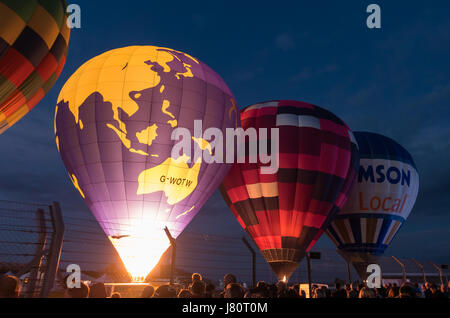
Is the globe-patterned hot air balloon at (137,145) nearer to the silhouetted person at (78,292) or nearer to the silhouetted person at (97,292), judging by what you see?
the silhouetted person at (97,292)

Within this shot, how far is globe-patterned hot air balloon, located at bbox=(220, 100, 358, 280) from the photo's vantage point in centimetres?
1616

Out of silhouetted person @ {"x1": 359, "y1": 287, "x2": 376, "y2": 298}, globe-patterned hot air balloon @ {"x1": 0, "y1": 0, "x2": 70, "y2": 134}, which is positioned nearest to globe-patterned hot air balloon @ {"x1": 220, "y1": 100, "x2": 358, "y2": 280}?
globe-patterned hot air balloon @ {"x1": 0, "y1": 0, "x2": 70, "y2": 134}

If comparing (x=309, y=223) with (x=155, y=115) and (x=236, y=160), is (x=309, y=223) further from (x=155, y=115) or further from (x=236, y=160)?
(x=155, y=115)

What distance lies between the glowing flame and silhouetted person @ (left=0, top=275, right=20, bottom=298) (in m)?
8.92

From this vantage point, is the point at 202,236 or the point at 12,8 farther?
the point at 12,8

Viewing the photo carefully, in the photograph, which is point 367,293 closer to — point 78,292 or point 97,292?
point 97,292

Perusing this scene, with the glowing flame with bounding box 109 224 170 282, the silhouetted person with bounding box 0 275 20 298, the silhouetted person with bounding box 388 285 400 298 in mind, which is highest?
the glowing flame with bounding box 109 224 170 282

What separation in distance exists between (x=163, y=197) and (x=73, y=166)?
11.0ft

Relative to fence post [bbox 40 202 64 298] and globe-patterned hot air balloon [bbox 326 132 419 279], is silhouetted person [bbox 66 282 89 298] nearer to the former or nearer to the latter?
fence post [bbox 40 202 64 298]

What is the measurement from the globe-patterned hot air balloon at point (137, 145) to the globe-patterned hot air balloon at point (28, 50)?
1.11 metres

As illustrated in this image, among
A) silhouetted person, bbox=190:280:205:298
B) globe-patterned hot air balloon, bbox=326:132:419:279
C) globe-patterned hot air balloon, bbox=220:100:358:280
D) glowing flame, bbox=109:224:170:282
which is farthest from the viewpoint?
globe-patterned hot air balloon, bbox=326:132:419:279

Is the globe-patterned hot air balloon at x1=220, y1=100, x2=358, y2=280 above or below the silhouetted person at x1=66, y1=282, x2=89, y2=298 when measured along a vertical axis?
above

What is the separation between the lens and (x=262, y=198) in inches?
648
